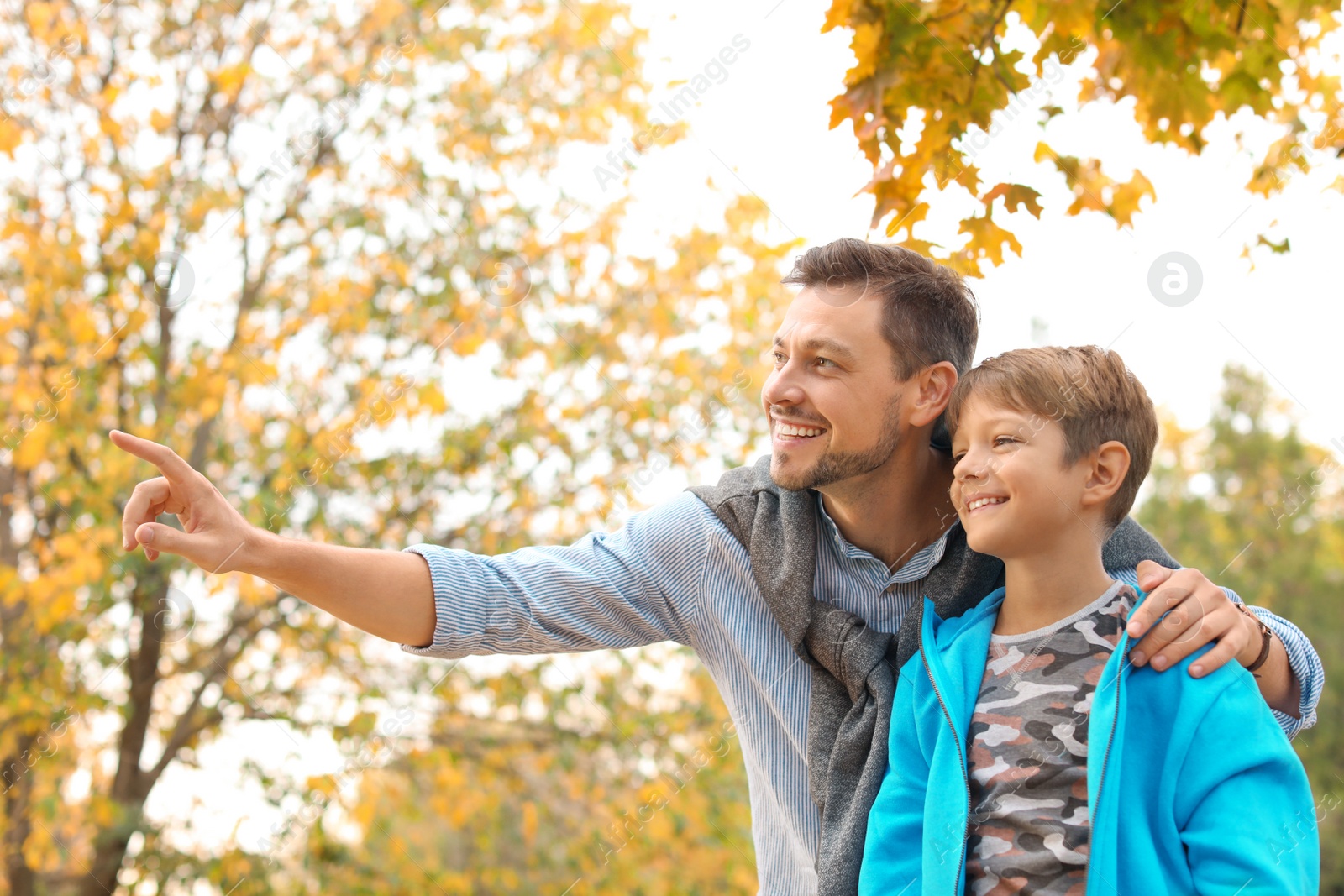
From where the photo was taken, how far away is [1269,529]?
567 inches

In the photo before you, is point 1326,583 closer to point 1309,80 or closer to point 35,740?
Result: point 1309,80

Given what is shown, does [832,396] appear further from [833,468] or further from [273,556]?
[273,556]

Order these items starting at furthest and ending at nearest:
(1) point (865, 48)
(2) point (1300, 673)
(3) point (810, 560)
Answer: (1) point (865, 48), (3) point (810, 560), (2) point (1300, 673)

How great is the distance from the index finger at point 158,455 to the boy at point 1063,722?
3.61 feet

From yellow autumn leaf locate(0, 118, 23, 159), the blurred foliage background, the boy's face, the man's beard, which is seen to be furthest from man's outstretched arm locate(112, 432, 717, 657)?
yellow autumn leaf locate(0, 118, 23, 159)

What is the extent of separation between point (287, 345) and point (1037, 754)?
391 centimetres

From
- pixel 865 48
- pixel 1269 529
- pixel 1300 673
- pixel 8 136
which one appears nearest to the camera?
pixel 1300 673

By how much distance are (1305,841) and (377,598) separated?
1310 mm

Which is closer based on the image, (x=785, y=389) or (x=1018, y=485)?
(x=1018, y=485)

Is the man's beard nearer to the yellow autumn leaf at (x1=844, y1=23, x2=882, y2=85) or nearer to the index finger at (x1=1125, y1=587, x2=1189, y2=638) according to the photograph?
the index finger at (x1=1125, y1=587, x2=1189, y2=638)

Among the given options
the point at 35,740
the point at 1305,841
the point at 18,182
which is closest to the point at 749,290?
the point at 18,182

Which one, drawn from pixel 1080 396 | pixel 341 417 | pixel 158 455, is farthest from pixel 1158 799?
pixel 341 417

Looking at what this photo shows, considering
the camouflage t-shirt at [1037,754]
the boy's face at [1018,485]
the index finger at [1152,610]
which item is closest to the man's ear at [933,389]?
the boy's face at [1018,485]

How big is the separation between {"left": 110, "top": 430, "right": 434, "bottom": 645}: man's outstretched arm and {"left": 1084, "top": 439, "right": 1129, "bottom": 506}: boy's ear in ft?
3.39
